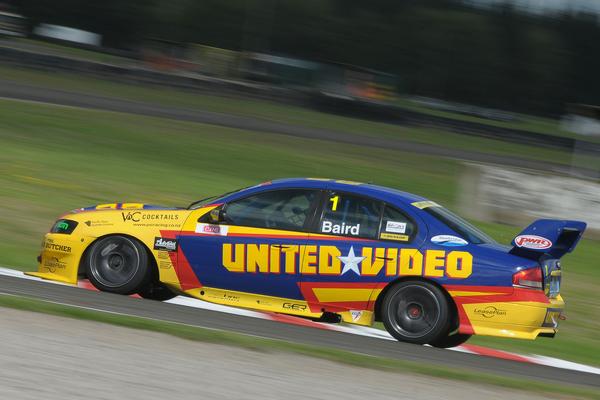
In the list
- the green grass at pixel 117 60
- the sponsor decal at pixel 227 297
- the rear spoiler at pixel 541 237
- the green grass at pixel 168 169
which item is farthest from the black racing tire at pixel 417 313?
the green grass at pixel 117 60

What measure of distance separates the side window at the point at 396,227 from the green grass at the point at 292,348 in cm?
143

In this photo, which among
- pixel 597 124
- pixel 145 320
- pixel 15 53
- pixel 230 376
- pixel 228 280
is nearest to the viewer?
pixel 230 376

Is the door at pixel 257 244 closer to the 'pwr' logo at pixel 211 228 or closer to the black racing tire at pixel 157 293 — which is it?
the 'pwr' logo at pixel 211 228

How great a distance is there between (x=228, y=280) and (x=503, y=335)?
7.76ft

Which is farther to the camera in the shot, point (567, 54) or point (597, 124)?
point (567, 54)

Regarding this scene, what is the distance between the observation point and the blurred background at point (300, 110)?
628 inches

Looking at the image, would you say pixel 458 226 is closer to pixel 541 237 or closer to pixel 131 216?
pixel 541 237

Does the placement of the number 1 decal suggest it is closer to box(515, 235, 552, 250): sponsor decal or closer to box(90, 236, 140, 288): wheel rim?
box(515, 235, 552, 250): sponsor decal

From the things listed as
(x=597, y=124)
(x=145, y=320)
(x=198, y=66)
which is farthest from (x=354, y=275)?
(x=198, y=66)

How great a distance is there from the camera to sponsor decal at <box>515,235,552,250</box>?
806cm

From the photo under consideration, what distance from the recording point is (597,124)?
19.9 meters

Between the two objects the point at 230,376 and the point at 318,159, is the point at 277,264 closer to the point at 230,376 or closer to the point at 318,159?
the point at 230,376

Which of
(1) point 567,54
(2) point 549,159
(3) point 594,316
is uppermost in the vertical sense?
(1) point 567,54

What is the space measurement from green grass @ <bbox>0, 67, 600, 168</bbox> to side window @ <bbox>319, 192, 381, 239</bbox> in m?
19.3
